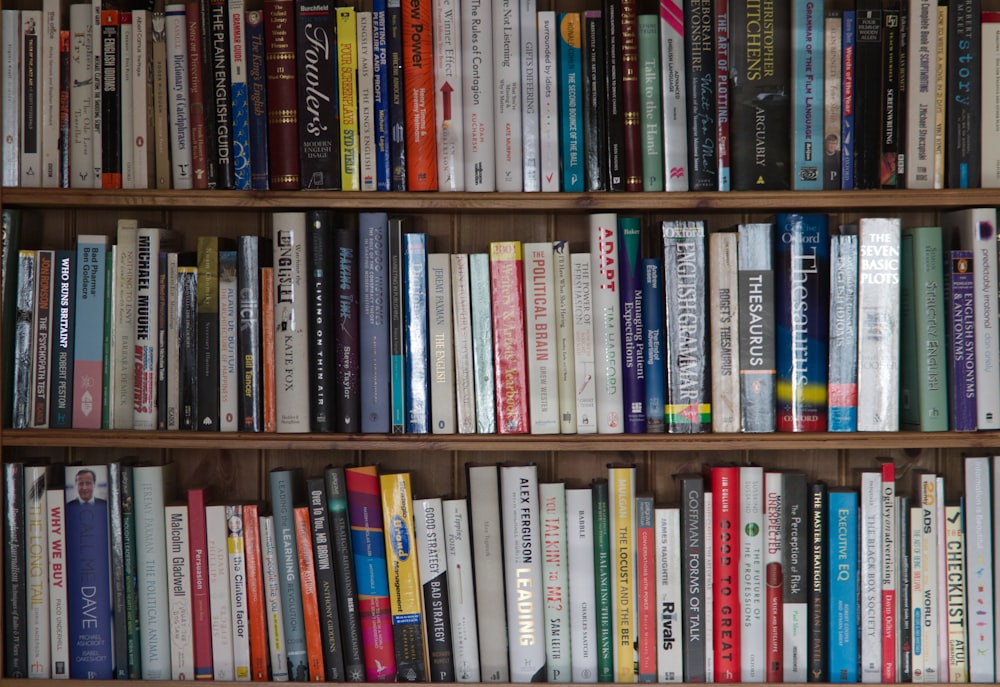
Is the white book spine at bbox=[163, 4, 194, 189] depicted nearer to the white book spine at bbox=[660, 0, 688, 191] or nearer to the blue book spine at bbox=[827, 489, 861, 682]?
the white book spine at bbox=[660, 0, 688, 191]

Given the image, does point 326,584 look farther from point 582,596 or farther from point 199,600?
point 582,596

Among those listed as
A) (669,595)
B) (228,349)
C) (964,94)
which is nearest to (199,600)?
(228,349)

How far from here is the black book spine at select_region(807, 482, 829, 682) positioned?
1.46m

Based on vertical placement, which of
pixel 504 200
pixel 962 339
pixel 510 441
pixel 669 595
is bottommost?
pixel 669 595

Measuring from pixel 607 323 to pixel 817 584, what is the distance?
0.54 m

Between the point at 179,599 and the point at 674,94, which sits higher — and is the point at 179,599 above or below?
below

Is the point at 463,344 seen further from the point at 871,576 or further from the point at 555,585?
the point at 871,576

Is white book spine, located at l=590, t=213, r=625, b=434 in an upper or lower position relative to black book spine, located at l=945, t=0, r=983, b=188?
lower

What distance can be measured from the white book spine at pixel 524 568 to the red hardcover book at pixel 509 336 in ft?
0.29

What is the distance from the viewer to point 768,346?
144 cm

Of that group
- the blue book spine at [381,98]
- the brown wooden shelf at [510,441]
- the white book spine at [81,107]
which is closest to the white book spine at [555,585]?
the brown wooden shelf at [510,441]

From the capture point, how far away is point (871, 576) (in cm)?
145

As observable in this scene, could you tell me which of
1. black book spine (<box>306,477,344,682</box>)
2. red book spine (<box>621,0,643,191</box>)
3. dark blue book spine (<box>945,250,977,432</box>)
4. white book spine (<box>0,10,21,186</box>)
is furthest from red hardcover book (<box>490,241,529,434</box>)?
white book spine (<box>0,10,21,186</box>)

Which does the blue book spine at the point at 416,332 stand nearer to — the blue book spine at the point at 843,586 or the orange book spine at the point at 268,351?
the orange book spine at the point at 268,351
